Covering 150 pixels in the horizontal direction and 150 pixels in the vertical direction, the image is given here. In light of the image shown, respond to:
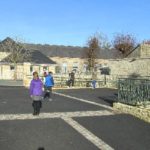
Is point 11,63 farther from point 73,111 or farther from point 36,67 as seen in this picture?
point 73,111

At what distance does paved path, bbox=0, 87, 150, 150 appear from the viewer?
1120 cm

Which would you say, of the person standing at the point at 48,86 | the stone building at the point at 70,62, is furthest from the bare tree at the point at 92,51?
the person standing at the point at 48,86

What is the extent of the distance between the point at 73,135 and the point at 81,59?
6097 cm

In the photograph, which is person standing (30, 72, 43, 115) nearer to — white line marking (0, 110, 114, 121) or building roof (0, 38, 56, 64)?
white line marking (0, 110, 114, 121)

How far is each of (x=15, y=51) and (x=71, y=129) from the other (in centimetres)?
5008

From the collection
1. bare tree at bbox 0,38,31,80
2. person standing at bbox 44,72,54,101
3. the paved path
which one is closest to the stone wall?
the paved path

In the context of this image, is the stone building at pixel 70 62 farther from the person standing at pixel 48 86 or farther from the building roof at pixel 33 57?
the person standing at pixel 48 86

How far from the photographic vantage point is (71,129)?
13.1 meters

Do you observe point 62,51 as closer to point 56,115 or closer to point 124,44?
point 124,44

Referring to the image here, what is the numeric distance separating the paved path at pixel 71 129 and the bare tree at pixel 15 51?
42.6 meters

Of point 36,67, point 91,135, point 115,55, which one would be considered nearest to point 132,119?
point 91,135

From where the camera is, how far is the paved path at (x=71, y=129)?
11.2 meters

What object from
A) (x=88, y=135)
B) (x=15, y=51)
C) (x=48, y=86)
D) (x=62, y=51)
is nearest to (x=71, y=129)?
(x=88, y=135)

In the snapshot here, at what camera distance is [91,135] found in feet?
40.7
